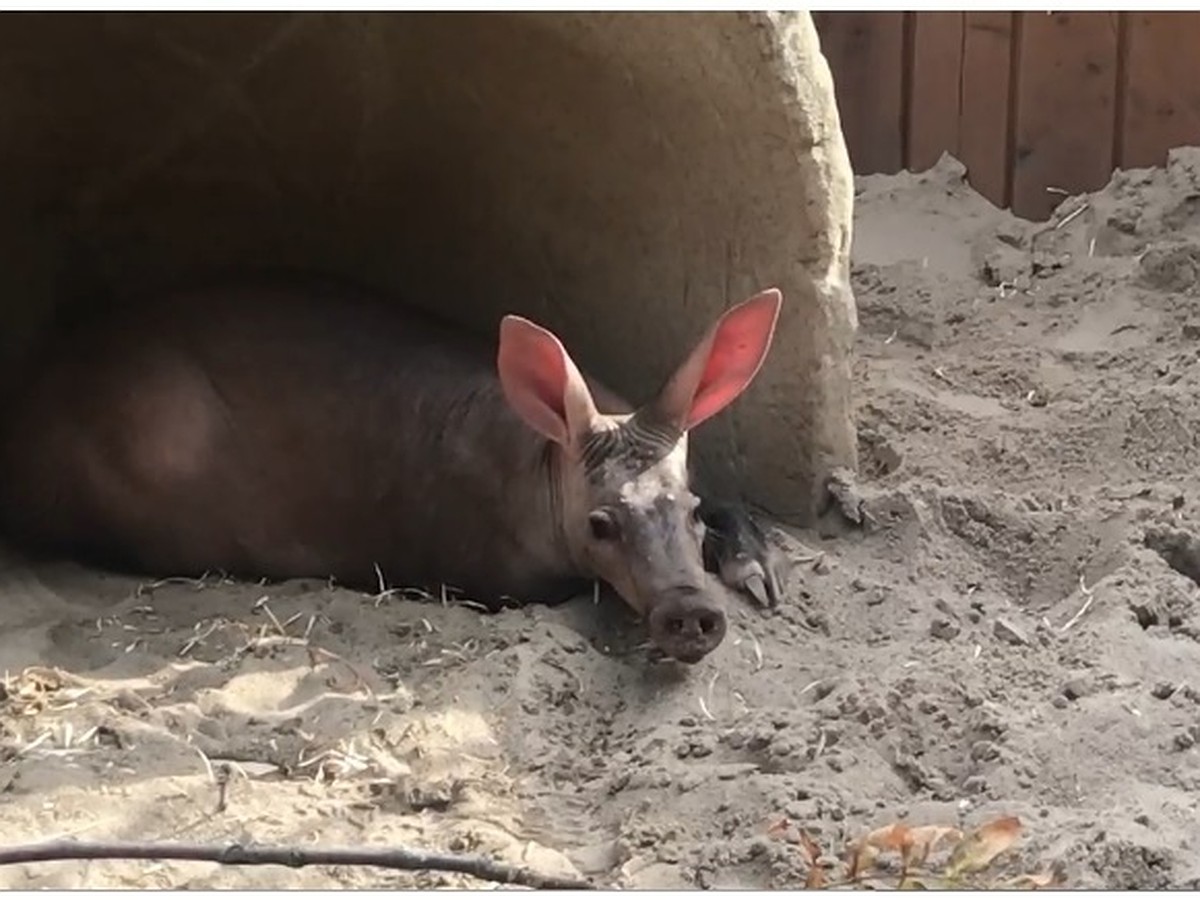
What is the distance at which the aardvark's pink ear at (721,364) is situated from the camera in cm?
444

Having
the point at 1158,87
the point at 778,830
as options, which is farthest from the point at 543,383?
the point at 1158,87

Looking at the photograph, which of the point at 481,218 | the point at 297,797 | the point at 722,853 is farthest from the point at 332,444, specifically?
the point at 722,853

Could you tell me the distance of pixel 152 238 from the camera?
19.4 feet

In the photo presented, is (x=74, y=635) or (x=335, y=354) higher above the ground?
(x=335, y=354)

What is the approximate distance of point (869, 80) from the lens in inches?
279

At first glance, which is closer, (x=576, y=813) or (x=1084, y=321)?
(x=576, y=813)

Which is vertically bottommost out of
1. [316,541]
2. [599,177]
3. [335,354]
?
[316,541]

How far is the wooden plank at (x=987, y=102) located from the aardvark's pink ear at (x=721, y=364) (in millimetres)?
2713

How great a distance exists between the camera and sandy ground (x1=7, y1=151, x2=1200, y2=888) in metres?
3.38

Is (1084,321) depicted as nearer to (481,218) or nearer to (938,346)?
(938,346)

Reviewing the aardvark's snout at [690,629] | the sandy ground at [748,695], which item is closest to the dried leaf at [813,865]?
the sandy ground at [748,695]

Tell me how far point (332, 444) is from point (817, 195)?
1375 millimetres

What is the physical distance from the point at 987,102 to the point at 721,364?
9.38 feet

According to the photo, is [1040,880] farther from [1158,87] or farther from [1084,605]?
[1158,87]
